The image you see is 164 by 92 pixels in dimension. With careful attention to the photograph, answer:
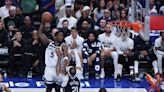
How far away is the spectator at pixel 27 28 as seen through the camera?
15.2 meters

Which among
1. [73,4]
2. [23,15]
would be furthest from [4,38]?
[73,4]

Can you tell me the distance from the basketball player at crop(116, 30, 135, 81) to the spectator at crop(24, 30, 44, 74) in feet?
6.71

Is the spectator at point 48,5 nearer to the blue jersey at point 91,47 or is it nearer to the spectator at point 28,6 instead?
the spectator at point 28,6

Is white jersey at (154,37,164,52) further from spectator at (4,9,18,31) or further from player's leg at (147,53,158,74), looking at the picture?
spectator at (4,9,18,31)

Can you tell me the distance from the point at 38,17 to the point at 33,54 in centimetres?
239

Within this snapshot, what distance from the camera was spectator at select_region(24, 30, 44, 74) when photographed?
14.7 m

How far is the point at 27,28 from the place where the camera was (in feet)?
50.0

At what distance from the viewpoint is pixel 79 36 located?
1489 centimetres

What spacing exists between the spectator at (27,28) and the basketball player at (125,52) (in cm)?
236

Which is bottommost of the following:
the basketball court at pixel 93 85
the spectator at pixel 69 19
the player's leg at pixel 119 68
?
the basketball court at pixel 93 85

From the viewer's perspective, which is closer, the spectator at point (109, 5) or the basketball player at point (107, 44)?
the basketball player at point (107, 44)

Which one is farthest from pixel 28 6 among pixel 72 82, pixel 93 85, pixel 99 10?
pixel 72 82

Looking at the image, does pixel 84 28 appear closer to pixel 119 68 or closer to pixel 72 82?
pixel 119 68

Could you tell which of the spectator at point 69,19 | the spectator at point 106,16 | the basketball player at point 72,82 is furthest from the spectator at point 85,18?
the basketball player at point 72,82
